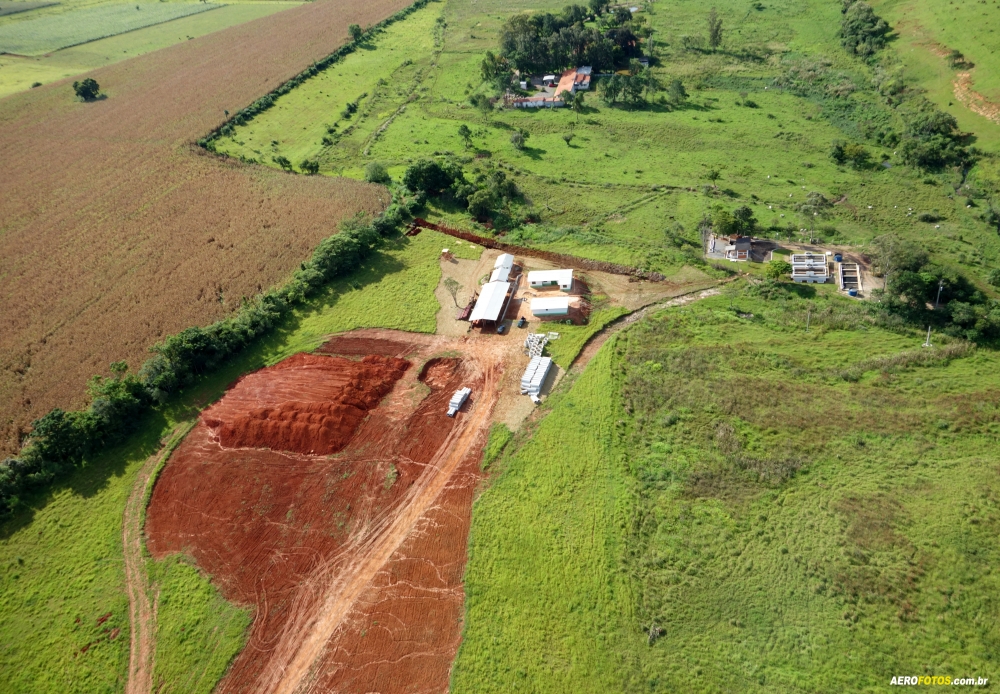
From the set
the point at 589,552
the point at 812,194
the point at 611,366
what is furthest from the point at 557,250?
the point at 589,552

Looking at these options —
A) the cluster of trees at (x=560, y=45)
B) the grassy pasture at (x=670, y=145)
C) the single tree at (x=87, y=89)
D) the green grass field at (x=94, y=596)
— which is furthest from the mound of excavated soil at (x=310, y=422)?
the single tree at (x=87, y=89)

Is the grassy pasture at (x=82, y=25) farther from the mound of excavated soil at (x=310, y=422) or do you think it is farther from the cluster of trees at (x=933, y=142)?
the cluster of trees at (x=933, y=142)

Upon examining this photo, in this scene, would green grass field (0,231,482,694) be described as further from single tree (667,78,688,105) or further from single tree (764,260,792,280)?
single tree (667,78,688,105)

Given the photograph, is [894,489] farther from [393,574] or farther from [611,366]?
[393,574]

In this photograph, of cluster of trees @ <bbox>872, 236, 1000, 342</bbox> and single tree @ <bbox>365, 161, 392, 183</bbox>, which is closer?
cluster of trees @ <bbox>872, 236, 1000, 342</bbox>

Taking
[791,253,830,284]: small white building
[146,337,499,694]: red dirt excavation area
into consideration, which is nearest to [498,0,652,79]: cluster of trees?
[791,253,830,284]: small white building

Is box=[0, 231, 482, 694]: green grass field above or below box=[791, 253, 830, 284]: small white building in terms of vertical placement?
below
